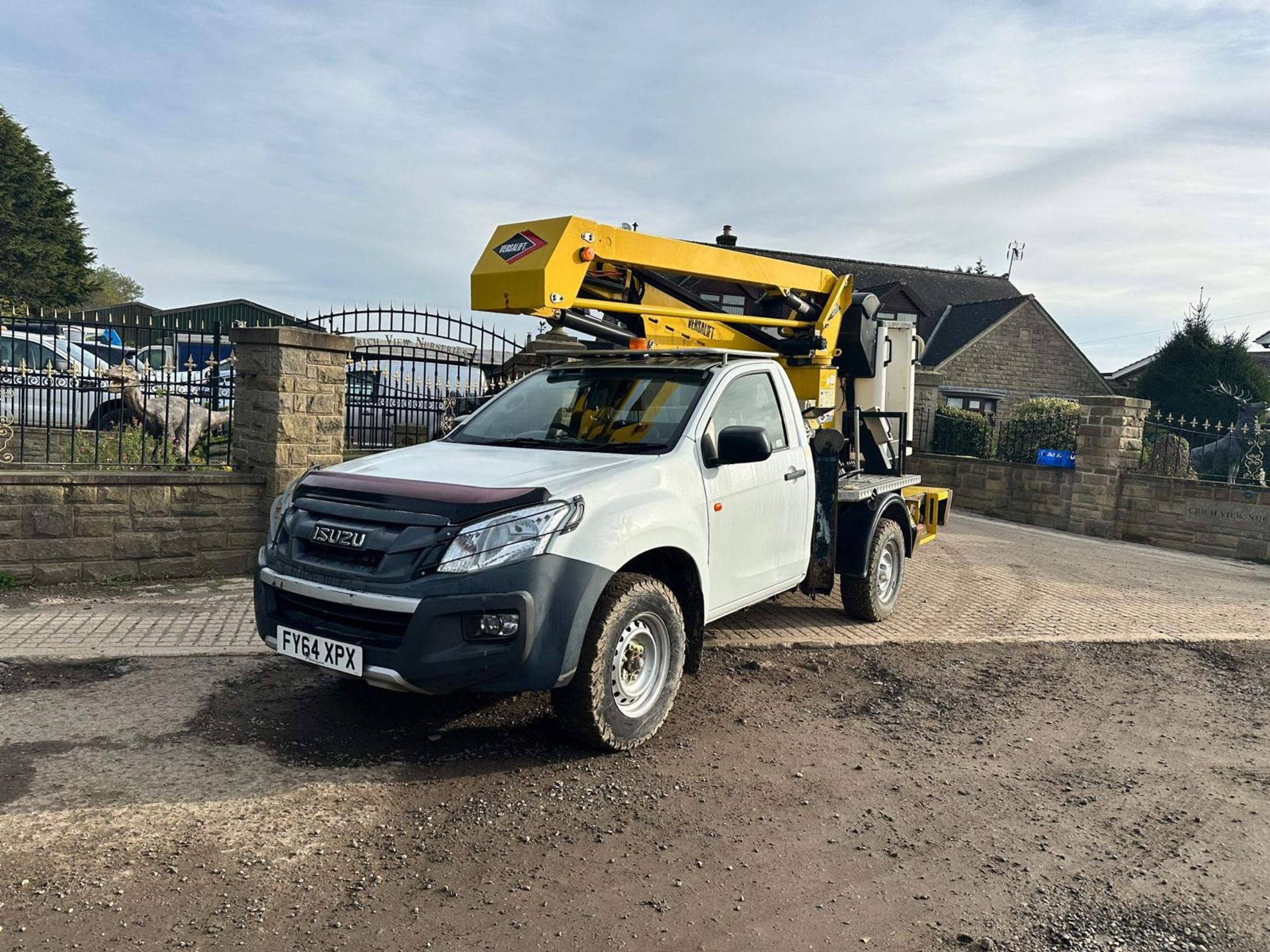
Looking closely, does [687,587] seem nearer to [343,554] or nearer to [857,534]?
[343,554]

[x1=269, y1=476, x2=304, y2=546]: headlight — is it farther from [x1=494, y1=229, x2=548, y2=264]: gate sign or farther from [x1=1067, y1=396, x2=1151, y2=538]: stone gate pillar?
[x1=1067, y1=396, x2=1151, y2=538]: stone gate pillar

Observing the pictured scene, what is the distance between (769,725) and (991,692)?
68.0 inches

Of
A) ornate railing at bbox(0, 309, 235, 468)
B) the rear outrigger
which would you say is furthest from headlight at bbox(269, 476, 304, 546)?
ornate railing at bbox(0, 309, 235, 468)

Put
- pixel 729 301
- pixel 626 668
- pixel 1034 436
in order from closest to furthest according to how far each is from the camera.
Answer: pixel 626 668 < pixel 729 301 < pixel 1034 436

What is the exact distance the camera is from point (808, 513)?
6078 mm

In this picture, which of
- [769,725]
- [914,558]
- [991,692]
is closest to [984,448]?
[914,558]

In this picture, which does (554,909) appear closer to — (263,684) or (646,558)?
(646,558)

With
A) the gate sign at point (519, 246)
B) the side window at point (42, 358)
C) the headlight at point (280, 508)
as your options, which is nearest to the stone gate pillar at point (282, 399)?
the side window at point (42, 358)

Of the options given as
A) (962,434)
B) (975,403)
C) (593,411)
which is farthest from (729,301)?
(975,403)

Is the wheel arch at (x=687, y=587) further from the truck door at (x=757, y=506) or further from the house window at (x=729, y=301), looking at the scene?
the house window at (x=729, y=301)

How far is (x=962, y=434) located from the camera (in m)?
18.3

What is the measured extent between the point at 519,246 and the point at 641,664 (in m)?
3.27

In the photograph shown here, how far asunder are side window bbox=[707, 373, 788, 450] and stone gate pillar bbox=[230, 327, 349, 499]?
179 inches

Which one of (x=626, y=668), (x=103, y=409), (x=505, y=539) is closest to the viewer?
(x=505, y=539)
